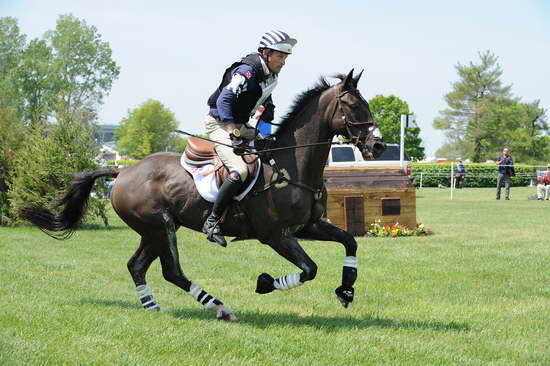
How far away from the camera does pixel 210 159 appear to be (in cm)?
721

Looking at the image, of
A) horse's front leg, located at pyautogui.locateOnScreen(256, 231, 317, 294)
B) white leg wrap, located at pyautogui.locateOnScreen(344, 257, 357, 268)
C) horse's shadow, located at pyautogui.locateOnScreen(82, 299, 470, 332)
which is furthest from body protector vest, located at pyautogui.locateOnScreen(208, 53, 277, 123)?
horse's shadow, located at pyautogui.locateOnScreen(82, 299, 470, 332)

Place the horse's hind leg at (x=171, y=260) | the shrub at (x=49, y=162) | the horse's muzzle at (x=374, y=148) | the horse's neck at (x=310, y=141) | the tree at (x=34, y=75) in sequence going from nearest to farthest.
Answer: the horse's muzzle at (x=374, y=148)
the horse's neck at (x=310, y=141)
the horse's hind leg at (x=171, y=260)
the shrub at (x=49, y=162)
the tree at (x=34, y=75)

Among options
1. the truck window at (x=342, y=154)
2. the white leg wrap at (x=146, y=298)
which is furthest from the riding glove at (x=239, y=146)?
the truck window at (x=342, y=154)

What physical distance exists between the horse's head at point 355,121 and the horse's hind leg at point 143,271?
260 centimetres

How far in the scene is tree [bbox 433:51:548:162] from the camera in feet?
272

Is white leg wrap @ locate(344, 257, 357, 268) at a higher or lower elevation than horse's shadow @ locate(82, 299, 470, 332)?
higher

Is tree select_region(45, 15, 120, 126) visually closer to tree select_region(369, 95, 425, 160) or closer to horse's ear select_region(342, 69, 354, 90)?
tree select_region(369, 95, 425, 160)

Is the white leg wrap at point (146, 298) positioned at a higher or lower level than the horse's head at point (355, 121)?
lower

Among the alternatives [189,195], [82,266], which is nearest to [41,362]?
[189,195]

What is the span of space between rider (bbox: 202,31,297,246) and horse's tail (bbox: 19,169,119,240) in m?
2.16

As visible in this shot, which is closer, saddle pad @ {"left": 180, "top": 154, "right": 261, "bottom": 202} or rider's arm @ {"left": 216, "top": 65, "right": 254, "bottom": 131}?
rider's arm @ {"left": 216, "top": 65, "right": 254, "bottom": 131}

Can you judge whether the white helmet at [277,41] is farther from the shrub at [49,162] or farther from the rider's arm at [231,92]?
the shrub at [49,162]

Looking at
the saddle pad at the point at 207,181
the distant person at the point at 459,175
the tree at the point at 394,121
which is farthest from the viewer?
the tree at the point at 394,121

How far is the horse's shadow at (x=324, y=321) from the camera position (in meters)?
6.66
